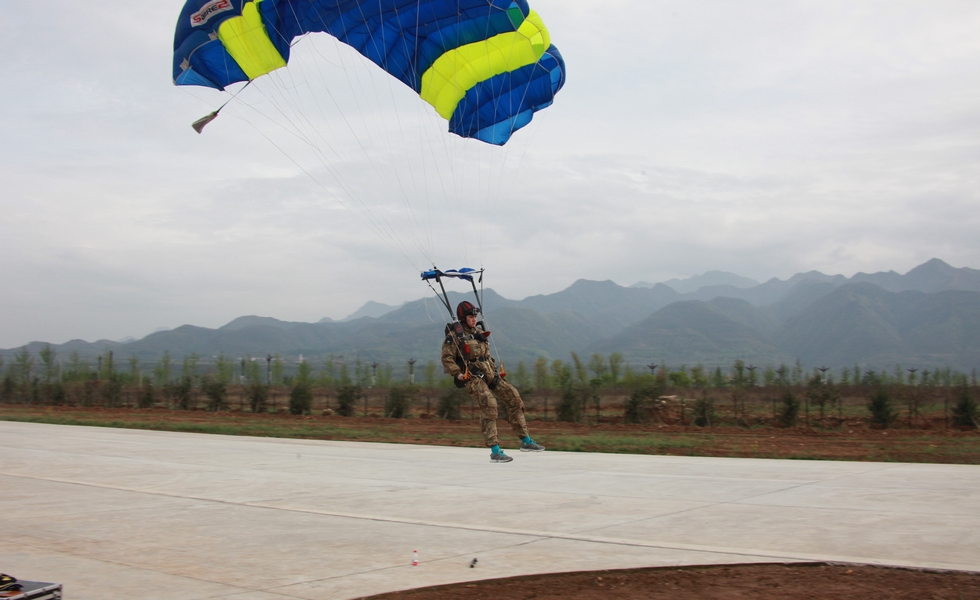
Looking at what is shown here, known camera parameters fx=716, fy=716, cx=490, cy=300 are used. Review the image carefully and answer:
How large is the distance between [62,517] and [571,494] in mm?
4240

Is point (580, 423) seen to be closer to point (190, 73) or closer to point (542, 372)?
point (190, 73)

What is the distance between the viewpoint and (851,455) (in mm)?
11117

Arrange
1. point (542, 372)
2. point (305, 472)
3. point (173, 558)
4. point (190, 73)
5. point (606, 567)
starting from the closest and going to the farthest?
point (606, 567) < point (173, 558) < point (305, 472) < point (190, 73) < point (542, 372)

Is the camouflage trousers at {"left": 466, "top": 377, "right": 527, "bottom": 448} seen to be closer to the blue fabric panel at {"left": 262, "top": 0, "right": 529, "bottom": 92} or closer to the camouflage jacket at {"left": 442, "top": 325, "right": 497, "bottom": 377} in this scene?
the camouflage jacket at {"left": 442, "top": 325, "right": 497, "bottom": 377}

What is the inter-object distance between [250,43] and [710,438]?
38.4 ft

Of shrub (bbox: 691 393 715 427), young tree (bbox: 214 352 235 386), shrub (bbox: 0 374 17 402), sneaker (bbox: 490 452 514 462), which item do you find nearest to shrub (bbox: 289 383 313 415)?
young tree (bbox: 214 352 235 386)

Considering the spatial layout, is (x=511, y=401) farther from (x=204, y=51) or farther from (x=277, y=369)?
(x=277, y=369)

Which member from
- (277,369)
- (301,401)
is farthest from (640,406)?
(277,369)

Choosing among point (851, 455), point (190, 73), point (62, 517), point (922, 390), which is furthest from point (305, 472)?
point (922, 390)

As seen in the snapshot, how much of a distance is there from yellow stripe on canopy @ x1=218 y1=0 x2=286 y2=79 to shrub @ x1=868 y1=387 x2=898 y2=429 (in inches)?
667

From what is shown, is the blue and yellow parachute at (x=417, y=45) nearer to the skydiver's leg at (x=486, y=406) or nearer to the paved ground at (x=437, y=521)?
the skydiver's leg at (x=486, y=406)

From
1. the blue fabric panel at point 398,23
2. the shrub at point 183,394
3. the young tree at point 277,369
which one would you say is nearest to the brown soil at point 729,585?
the blue fabric panel at point 398,23

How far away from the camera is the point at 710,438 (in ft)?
50.5

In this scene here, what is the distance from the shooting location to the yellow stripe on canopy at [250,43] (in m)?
10.3
